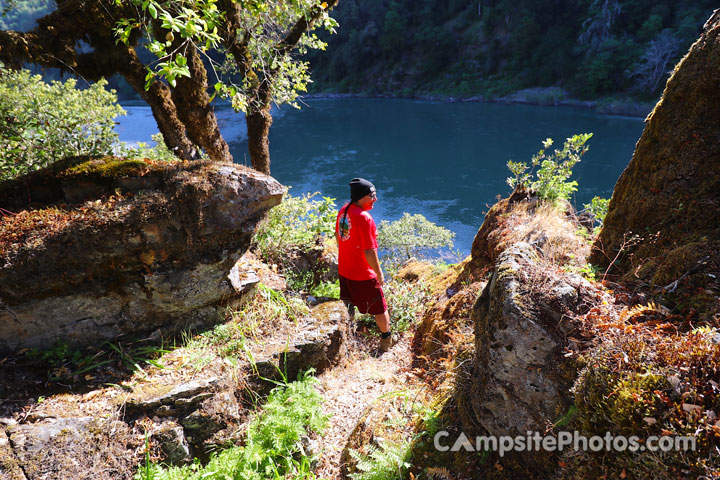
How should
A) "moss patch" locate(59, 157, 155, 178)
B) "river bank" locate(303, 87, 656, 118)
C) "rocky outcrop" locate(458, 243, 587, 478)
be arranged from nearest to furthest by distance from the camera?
"rocky outcrop" locate(458, 243, 587, 478)
"moss patch" locate(59, 157, 155, 178)
"river bank" locate(303, 87, 656, 118)

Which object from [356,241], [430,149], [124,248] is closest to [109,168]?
[124,248]

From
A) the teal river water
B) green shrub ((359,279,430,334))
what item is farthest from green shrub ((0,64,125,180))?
the teal river water

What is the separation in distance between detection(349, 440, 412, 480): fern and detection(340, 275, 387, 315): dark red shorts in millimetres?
2093

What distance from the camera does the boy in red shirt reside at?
4.30 metres

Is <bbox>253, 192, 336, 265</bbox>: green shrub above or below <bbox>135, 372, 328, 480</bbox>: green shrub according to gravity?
above

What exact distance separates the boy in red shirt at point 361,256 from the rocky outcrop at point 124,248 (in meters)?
0.97

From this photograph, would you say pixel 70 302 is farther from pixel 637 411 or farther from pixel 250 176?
pixel 637 411

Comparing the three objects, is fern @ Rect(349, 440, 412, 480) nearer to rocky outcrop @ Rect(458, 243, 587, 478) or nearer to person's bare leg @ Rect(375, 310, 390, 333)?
rocky outcrop @ Rect(458, 243, 587, 478)

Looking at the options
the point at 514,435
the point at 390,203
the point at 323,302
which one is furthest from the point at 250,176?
the point at 390,203

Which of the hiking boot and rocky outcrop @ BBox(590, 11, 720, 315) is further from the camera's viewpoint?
the hiking boot

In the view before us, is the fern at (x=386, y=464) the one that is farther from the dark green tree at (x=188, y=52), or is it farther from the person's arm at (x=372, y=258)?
the dark green tree at (x=188, y=52)

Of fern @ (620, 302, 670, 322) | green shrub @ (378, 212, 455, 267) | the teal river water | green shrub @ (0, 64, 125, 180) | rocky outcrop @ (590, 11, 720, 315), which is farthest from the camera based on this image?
the teal river water

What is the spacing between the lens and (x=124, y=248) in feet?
11.7

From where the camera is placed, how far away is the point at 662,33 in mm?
39375
